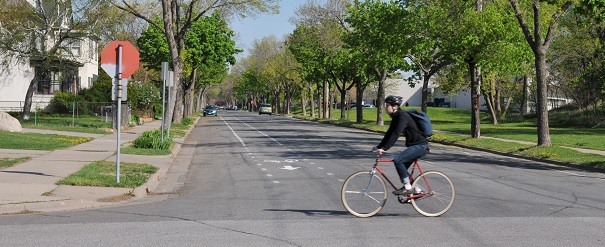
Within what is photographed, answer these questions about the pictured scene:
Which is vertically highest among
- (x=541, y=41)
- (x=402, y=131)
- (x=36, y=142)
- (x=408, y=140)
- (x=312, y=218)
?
(x=541, y=41)

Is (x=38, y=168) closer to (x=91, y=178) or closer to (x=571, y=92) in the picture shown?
(x=91, y=178)

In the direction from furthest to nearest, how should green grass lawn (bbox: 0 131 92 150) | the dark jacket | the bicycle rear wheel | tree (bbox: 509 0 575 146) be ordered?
tree (bbox: 509 0 575 146) → green grass lawn (bbox: 0 131 92 150) → the bicycle rear wheel → the dark jacket

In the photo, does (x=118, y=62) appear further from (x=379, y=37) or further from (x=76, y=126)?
(x=379, y=37)

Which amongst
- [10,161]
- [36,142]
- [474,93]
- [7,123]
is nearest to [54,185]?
[10,161]

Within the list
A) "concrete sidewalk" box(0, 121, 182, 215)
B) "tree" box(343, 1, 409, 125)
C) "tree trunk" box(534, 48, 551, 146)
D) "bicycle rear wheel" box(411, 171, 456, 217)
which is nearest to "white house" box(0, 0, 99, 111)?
"tree" box(343, 1, 409, 125)

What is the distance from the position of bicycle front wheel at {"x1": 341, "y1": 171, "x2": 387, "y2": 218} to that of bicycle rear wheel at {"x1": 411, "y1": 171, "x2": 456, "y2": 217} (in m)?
0.53

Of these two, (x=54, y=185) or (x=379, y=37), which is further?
(x=379, y=37)

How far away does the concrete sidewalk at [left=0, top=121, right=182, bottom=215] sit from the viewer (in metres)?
11.1

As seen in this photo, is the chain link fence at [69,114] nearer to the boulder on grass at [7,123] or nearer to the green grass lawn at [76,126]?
the green grass lawn at [76,126]

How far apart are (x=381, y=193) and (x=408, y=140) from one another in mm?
850

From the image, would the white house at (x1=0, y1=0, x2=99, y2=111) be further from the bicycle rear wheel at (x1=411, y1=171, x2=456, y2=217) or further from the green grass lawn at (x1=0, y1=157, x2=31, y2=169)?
the bicycle rear wheel at (x1=411, y1=171, x2=456, y2=217)

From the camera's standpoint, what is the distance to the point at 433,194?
1026 centimetres

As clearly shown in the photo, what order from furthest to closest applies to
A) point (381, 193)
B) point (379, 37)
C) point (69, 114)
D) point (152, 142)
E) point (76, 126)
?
1. point (69, 114)
2. point (379, 37)
3. point (76, 126)
4. point (152, 142)
5. point (381, 193)

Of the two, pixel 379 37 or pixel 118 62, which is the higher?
pixel 379 37
